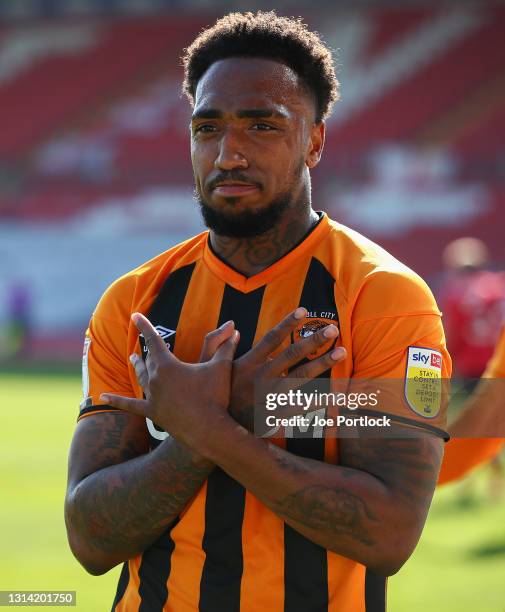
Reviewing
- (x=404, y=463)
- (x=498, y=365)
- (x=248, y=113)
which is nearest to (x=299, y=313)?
(x=404, y=463)

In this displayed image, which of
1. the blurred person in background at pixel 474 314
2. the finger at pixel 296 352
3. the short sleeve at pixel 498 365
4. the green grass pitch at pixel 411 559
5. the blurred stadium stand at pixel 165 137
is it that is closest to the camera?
the finger at pixel 296 352

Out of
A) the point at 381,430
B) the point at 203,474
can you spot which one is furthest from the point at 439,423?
the point at 203,474

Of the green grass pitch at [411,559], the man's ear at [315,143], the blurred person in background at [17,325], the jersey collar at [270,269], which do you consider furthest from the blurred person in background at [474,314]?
the blurred person in background at [17,325]

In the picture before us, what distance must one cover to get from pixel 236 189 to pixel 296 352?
1.40 feet

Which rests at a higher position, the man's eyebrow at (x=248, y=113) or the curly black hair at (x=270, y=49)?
the curly black hair at (x=270, y=49)

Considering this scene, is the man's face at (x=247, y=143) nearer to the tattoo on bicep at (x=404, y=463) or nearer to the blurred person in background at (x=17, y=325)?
the tattoo on bicep at (x=404, y=463)

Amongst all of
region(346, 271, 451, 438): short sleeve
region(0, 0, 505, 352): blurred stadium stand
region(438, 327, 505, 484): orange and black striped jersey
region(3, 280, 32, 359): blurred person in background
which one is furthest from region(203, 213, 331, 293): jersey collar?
region(3, 280, 32, 359): blurred person in background

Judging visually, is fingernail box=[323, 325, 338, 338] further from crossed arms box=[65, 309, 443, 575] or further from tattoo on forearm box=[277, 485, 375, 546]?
tattoo on forearm box=[277, 485, 375, 546]

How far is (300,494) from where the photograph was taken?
2.04 m

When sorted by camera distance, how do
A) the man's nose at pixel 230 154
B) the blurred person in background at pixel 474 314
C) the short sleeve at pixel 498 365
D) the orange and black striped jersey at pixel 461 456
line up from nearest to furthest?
the man's nose at pixel 230 154, the orange and black striped jersey at pixel 461 456, the short sleeve at pixel 498 365, the blurred person in background at pixel 474 314

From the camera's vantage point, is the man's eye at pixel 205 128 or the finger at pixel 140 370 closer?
the finger at pixel 140 370

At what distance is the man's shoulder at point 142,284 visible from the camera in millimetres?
2400

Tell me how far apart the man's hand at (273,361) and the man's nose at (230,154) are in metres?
0.38

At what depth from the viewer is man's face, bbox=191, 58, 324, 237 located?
225cm
